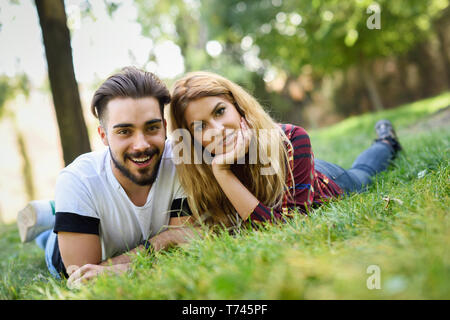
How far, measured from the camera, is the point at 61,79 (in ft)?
13.3

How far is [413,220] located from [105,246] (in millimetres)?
1970

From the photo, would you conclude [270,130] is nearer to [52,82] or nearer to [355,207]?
[355,207]

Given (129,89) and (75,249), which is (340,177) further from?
(75,249)

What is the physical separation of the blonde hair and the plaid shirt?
0.06m

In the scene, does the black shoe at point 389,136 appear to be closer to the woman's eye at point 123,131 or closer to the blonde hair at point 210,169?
the blonde hair at point 210,169

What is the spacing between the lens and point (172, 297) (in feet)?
4.43

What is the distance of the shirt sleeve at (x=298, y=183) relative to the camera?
2.23 metres

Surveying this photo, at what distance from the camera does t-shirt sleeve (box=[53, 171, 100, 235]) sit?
7.13 feet

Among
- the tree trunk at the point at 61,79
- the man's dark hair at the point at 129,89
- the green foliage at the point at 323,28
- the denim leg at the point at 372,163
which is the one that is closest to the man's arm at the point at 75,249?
the man's dark hair at the point at 129,89

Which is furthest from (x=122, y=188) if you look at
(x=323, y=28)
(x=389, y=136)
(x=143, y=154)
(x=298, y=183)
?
(x=323, y=28)

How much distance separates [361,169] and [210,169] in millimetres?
1692

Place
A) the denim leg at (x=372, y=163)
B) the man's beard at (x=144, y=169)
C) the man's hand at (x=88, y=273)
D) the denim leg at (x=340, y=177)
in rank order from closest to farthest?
the man's hand at (x=88, y=273) → the man's beard at (x=144, y=169) → the denim leg at (x=340, y=177) → the denim leg at (x=372, y=163)

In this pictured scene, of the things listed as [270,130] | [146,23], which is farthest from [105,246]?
[146,23]

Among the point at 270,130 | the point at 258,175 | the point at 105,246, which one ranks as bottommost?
the point at 105,246
